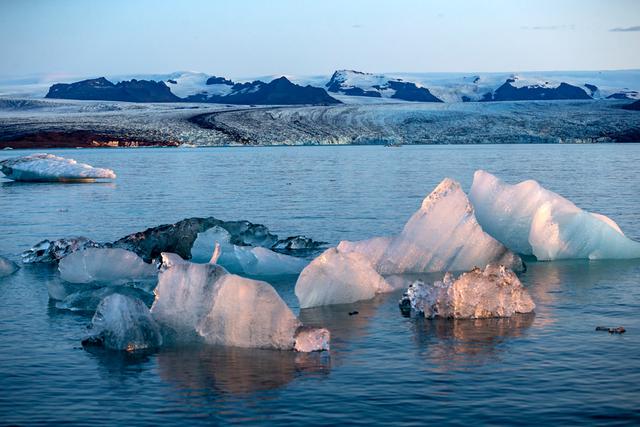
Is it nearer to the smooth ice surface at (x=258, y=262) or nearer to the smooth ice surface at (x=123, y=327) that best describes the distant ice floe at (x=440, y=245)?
the smooth ice surface at (x=258, y=262)

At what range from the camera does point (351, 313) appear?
9.16 m

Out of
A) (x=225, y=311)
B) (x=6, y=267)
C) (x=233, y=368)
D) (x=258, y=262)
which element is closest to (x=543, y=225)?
(x=258, y=262)

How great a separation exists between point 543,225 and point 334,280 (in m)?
4.05

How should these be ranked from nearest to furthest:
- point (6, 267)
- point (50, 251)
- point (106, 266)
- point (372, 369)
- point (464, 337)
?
point (372, 369), point (464, 337), point (106, 266), point (6, 267), point (50, 251)

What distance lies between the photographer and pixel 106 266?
10.7 metres

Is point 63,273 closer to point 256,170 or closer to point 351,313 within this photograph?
point 351,313

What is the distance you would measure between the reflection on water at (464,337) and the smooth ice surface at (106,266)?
3676 millimetres

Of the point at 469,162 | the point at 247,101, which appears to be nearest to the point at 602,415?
the point at 469,162

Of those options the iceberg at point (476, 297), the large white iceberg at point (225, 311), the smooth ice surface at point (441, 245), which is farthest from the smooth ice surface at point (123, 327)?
the smooth ice surface at point (441, 245)

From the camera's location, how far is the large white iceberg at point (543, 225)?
40.3 ft

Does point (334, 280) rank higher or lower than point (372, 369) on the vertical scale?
higher

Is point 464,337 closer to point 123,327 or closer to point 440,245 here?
point 123,327

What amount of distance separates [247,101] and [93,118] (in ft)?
195

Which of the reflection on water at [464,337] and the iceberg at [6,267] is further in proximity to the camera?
the iceberg at [6,267]
